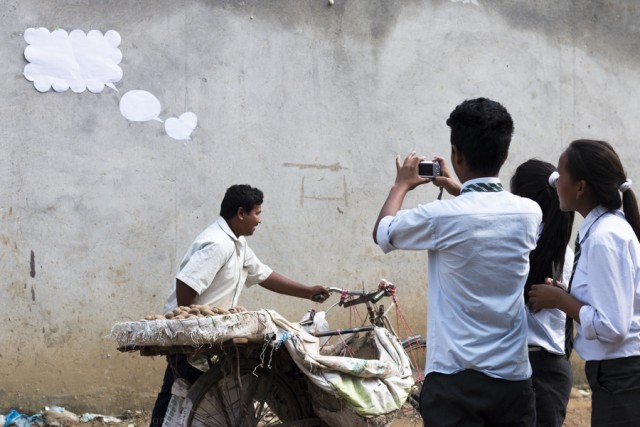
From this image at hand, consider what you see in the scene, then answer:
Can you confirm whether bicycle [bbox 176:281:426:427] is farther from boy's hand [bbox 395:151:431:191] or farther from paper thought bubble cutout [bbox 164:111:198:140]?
paper thought bubble cutout [bbox 164:111:198:140]

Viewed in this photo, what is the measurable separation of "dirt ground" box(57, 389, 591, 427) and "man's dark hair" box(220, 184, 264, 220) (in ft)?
6.49

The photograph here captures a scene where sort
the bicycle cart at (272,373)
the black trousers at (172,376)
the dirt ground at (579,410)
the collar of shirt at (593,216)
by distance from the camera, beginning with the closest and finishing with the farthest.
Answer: the collar of shirt at (593,216) → the bicycle cart at (272,373) → the black trousers at (172,376) → the dirt ground at (579,410)

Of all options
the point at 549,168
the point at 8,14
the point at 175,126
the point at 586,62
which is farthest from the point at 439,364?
the point at 586,62

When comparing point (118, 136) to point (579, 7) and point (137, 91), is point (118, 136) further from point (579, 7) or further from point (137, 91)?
point (579, 7)

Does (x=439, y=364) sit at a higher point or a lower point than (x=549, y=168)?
lower

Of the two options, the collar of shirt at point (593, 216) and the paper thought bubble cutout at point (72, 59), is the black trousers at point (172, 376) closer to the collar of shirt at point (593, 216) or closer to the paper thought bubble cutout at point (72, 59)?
the collar of shirt at point (593, 216)

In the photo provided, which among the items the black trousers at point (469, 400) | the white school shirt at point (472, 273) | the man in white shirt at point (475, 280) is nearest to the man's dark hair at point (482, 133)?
the man in white shirt at point (475, 280)

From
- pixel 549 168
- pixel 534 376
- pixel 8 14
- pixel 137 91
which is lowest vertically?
pixel 534 376

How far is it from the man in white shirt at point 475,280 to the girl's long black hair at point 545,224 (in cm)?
59

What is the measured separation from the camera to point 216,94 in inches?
259

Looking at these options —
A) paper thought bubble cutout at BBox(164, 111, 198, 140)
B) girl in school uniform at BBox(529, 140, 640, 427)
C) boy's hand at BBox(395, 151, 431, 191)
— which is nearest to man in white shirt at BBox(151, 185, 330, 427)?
paper thought bubble cutout at BBox(164, 111, 198, 140)

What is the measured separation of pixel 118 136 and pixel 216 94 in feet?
2.62

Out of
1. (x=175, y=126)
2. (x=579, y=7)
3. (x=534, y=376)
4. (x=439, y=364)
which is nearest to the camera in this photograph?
(x=439, y=364)

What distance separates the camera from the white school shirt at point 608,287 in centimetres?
299
